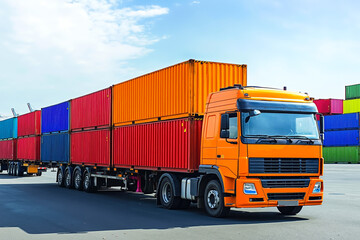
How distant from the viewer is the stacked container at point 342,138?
7169 cm

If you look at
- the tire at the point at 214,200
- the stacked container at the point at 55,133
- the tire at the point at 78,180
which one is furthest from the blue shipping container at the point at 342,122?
the tire at the point at 214,200

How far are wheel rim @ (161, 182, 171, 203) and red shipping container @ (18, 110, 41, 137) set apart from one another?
1677 centimetres

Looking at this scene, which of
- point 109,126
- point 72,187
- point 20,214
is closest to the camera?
point 20,214

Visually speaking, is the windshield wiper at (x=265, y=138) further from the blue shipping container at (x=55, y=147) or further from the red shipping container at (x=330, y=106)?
the red shipping container at (x=330, y=106)

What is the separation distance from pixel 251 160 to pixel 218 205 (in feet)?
5.21

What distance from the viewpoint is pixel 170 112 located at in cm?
1444

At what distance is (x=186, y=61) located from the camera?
1364cm

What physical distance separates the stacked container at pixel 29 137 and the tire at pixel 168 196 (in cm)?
1652

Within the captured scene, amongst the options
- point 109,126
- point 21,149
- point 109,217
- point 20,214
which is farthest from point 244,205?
point 21,149

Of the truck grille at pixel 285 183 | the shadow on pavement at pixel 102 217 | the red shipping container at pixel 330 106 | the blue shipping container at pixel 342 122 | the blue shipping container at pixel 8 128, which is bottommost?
the shadow on pavement at pixel 102 217

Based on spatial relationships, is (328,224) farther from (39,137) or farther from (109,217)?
(39,137)

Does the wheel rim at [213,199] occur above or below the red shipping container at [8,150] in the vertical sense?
below

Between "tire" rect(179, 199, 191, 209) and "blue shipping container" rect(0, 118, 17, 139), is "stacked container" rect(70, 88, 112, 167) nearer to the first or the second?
"tire" rect(179, 199, 191, 209)

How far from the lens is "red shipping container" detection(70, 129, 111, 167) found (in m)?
19.4
